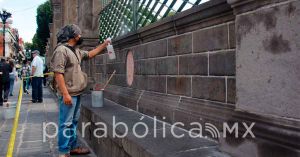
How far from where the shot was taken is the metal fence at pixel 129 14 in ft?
14.6

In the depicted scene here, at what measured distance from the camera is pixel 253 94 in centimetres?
234

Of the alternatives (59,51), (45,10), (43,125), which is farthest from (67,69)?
(45,10)

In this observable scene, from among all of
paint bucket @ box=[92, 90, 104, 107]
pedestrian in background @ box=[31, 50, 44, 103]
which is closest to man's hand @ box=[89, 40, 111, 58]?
paint bucket @ box=[92, 90, 104, 107]

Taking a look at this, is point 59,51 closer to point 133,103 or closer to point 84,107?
point 133,103

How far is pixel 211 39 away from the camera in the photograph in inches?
129

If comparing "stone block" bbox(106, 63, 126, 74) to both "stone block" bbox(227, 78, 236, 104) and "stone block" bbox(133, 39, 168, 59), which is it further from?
"stone block" bbox(227, 78, 236, 104)

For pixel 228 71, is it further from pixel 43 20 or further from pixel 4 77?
pixel 43 20

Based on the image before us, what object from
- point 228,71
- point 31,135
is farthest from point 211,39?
point 31,135

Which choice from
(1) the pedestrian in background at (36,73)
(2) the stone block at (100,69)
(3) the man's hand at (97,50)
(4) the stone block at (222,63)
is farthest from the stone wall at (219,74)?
(1) the pedestrian in background at (36,73)

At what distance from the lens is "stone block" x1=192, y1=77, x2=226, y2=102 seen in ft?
10.3

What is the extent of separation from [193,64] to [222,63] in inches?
21.3

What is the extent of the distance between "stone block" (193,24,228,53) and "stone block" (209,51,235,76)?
73 mm

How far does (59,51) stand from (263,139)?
9.24 feet

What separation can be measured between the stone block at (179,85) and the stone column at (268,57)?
48.2 inches
